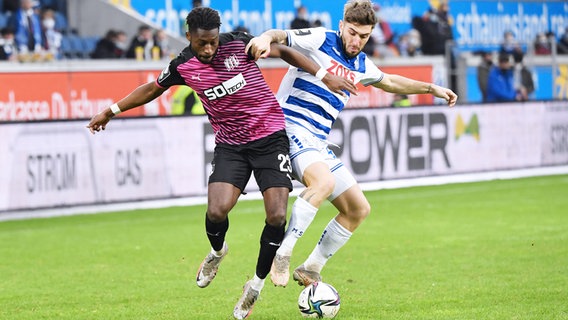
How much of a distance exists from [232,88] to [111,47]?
13.4 m

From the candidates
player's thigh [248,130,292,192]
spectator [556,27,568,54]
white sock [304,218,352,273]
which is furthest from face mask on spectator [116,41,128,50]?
player's thigh [248,130,292,192]

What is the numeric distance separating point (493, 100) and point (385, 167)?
4021mm

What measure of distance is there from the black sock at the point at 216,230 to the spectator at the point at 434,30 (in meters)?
17.4

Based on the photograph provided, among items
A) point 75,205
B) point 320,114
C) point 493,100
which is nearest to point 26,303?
point 320,114

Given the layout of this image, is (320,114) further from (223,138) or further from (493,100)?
(493,100)

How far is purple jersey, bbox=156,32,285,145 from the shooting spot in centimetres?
802

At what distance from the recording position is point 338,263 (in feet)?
37.4

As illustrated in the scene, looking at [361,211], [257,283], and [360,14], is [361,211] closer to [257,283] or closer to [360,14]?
[257,283]

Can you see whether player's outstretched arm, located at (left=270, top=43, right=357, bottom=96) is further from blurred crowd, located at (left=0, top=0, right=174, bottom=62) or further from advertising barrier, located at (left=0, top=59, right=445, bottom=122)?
blurred crowd, located at (left=0, top=0, right=174, bottom=62)

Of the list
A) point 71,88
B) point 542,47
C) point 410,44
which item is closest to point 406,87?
point 71,88

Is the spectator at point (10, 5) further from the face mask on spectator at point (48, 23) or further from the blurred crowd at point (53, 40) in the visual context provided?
the face mask on spectator at point (48, 23)

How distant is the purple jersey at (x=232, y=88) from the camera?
802cm

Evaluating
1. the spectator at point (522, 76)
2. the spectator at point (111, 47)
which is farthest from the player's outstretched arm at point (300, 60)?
the spectator at point (522, 76)

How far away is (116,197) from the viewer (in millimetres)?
16109
